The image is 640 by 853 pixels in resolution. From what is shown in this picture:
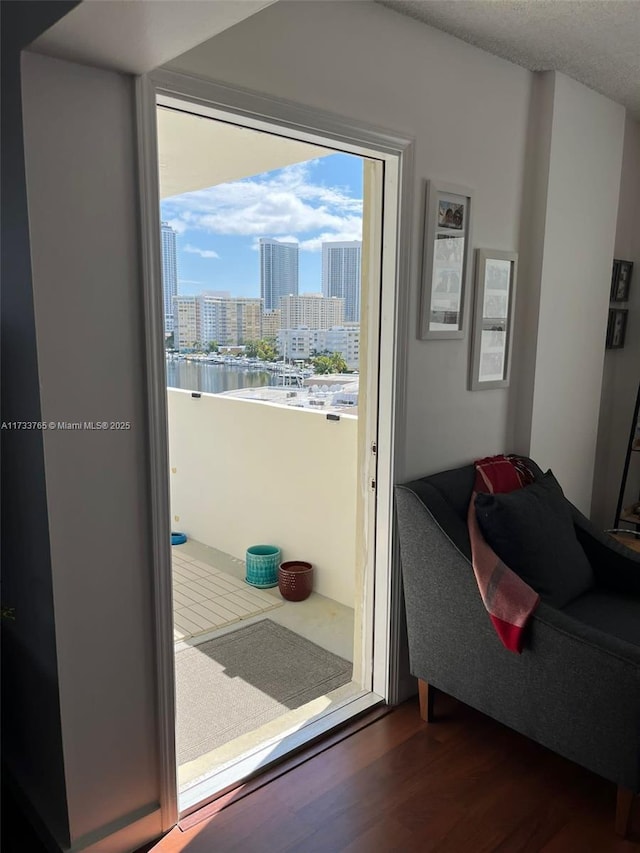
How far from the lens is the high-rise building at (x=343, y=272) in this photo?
323cm

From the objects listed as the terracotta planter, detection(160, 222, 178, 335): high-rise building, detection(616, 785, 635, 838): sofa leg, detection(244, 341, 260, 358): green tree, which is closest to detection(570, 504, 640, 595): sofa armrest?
detection(616, 785, 635, 838): sofa leg

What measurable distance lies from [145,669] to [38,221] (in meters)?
1.17

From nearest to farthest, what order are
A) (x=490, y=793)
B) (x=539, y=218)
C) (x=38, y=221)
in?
(x=38, y=221), (x=490, y=793), (x=539, y=218)

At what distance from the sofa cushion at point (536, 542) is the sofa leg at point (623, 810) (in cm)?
57

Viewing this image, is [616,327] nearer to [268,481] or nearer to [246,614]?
[268,481]

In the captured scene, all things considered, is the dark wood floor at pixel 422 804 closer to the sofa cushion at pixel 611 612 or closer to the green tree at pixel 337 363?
the sofa cushion at pixel 611 612

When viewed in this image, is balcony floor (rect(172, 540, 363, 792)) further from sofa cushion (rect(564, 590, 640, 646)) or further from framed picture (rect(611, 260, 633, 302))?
framed picture (rect(611, 260, 633, 302))

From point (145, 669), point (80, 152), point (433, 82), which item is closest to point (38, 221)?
point (80, 152)

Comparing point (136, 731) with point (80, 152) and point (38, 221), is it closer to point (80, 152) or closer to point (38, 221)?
point (38, 221)

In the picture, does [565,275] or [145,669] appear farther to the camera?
[565,275]

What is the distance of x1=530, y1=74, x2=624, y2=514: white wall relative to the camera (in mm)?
2676

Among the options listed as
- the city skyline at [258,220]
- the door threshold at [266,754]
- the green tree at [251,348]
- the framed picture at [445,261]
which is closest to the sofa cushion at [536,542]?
the framed picture at [445,261]

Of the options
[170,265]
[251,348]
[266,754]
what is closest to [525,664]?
[266,754]

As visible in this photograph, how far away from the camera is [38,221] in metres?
1.43
